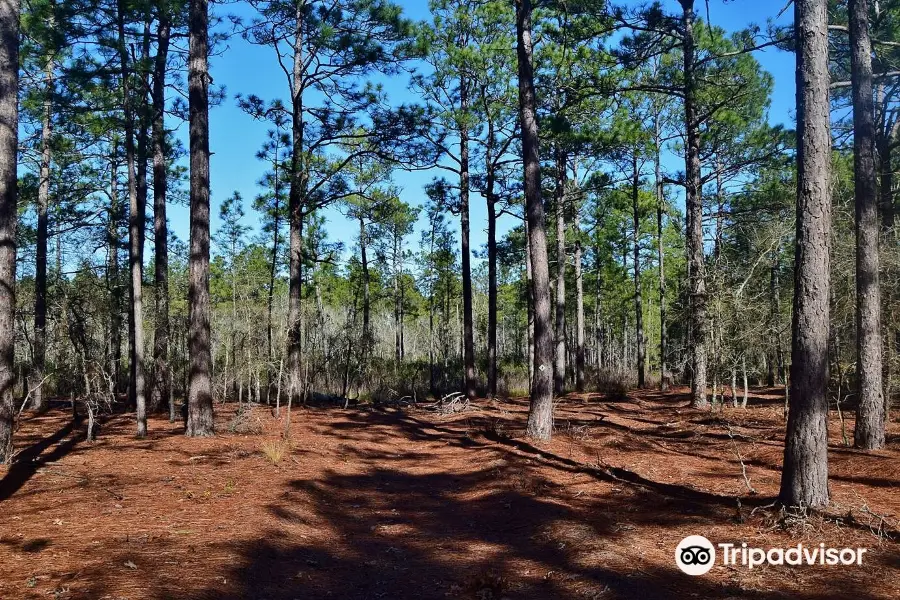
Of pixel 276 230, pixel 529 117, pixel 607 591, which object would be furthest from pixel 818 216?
pixel 276 230

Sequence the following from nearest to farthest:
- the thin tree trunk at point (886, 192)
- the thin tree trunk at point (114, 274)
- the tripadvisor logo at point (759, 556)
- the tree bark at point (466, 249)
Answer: the tripadvisor logo at point (759, 556), the thin tree trunk at point (886, 192), the thin tree trunk at point (114, 274), the tree bark at point (466, 249)

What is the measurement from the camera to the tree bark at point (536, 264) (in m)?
9.18

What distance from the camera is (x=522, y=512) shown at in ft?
19.6

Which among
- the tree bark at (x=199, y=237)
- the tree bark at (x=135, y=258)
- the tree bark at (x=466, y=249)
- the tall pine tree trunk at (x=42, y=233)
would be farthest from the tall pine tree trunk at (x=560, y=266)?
the tall pine tree trunk at (x=42, y=233)

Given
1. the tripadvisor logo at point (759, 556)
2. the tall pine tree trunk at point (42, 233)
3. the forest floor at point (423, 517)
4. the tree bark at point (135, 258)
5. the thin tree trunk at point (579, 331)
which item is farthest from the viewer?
the thin tree trunk at point (579, 331)

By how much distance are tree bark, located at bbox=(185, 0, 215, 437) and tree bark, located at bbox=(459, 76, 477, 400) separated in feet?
28.1

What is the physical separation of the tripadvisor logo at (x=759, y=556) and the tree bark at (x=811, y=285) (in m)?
0.64

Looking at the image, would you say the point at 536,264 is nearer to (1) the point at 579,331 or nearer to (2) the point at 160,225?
(2) the point at 160,225

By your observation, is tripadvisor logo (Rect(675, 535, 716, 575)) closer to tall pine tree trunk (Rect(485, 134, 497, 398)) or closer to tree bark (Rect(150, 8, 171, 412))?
tree bark (Rect(150, 8, 171, 412))

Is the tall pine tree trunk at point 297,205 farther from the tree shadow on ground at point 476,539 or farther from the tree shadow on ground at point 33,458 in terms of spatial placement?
the tree shadow on ground at point 476,539

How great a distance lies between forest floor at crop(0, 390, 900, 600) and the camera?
397 cm

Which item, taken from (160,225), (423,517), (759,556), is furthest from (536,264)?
(160,225)

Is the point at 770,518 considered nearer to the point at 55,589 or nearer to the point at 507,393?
the point at 55,589

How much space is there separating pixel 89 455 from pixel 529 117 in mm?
8189
